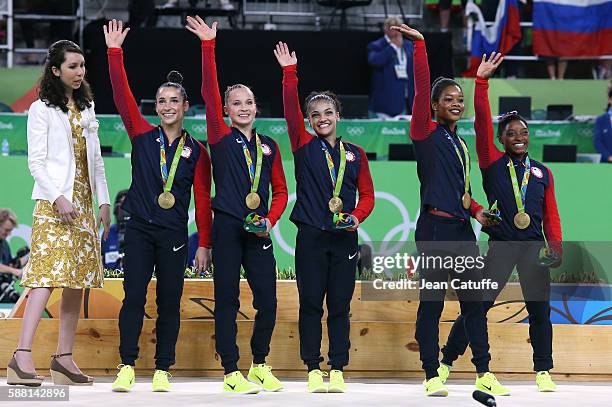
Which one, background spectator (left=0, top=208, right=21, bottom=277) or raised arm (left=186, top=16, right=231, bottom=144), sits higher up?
raised arm (left=186, top=16, right=231, bottom=144)

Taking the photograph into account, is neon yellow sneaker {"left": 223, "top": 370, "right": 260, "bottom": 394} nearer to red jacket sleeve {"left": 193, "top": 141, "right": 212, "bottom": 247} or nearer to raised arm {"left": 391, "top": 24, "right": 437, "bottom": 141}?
red jacket sleeve {"left": 193, "top": 141, "right": 212, "bottom": 247}

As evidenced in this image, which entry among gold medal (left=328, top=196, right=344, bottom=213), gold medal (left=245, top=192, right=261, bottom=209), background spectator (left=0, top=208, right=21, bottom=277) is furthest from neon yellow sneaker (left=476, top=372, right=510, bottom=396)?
background spectator (left=0, top=208, right=21, bottom=277)

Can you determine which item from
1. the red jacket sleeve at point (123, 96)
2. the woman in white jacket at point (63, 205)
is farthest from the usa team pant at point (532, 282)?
the woman in white jacket at point (63, 205)

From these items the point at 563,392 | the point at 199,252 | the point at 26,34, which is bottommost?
the point at 563,392

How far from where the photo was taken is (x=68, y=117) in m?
6.35

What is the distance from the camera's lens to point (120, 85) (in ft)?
21.1

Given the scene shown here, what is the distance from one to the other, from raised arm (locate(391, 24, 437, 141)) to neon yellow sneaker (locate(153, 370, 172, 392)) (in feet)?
6.45

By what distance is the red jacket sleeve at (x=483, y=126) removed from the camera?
666 cm

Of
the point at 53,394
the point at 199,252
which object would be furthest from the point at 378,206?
the point at 53,394

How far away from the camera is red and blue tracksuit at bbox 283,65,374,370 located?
21.3 ft

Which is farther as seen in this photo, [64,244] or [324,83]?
[324,83]

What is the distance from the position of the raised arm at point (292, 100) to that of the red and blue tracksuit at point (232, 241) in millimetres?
228

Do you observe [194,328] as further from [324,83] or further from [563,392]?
[324,83]

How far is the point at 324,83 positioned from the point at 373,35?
0.79m
